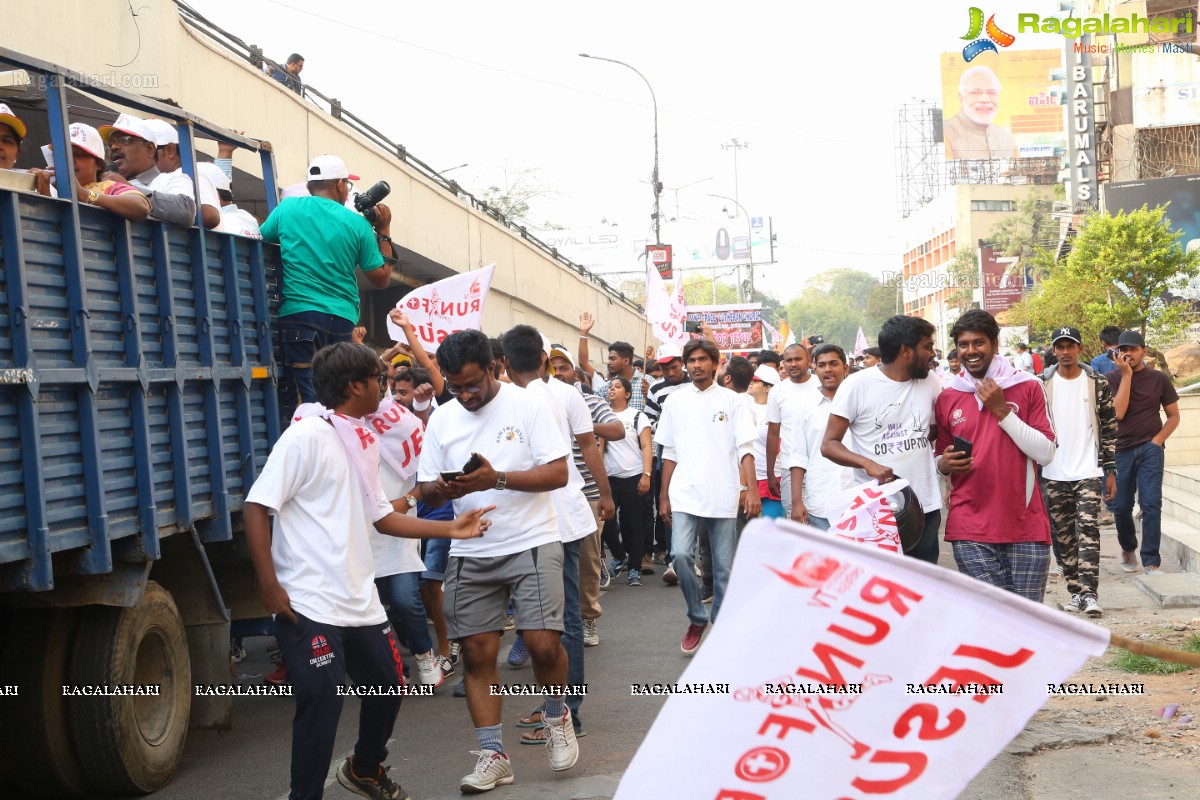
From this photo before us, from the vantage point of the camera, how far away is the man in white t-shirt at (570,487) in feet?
20.2

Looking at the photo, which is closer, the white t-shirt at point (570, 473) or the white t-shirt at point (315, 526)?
the white t-shirt at point (315, 526)

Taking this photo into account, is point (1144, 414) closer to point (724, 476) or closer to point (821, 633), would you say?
point (724, 476)

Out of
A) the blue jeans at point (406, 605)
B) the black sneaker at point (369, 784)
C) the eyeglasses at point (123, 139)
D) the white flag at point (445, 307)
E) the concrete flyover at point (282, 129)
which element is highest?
the concrete flyover at point (282, 129)

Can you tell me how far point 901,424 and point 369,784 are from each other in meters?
2.85

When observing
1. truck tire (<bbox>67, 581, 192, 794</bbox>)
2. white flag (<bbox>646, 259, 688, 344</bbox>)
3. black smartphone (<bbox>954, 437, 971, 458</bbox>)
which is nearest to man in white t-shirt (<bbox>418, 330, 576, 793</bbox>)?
truck tire (<bbox>67, 581, 192, 794</bbox>)

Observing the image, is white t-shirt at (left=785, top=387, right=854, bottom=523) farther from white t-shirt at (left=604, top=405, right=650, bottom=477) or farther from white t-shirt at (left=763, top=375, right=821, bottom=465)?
white t-shirt at (left=604, top=405, right=650, bottom=477)

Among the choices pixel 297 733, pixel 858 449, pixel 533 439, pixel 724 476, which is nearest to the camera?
pixel 297 733

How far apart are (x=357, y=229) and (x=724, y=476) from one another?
267 centimetres

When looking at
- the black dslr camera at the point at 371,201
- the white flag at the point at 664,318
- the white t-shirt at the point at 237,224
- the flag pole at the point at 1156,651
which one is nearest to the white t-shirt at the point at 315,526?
the white t-shirt at the point at 237,224

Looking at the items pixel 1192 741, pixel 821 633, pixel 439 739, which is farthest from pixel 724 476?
pixel 821 633

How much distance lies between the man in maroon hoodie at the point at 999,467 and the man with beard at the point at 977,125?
76505 mm

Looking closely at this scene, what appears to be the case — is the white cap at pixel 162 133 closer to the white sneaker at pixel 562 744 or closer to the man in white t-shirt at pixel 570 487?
the man in white t-shirt at pixel 570 487

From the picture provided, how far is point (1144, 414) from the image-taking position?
10.3 meters

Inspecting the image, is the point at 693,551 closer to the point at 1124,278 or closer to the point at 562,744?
the point at 562,744
